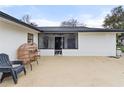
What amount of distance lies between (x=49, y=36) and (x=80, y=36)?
317cm

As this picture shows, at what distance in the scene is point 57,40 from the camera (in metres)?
19.4

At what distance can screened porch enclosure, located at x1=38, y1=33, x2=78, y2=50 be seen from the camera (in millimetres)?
19125

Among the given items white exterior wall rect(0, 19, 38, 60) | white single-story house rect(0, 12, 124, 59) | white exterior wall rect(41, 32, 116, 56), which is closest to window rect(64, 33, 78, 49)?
white single-story house rect(0, 12, 124, 59)

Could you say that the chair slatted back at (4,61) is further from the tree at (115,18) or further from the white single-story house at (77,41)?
the tree at (115,18)

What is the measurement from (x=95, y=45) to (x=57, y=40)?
3.83 metres

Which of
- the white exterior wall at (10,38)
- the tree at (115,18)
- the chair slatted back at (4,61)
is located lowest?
the chair slatted back at (4,61)

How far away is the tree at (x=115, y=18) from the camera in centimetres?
3452

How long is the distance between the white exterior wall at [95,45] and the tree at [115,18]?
1630 centimetres

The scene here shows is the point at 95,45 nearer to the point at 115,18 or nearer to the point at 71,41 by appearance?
the point at 71,41

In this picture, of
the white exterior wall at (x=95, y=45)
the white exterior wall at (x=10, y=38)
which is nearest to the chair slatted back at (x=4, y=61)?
the white exterior wall at (x=10, y=38)

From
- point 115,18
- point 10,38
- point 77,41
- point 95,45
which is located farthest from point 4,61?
point 115,18

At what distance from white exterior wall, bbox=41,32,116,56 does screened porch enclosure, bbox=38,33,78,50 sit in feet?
1.80

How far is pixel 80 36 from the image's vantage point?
18875mm
